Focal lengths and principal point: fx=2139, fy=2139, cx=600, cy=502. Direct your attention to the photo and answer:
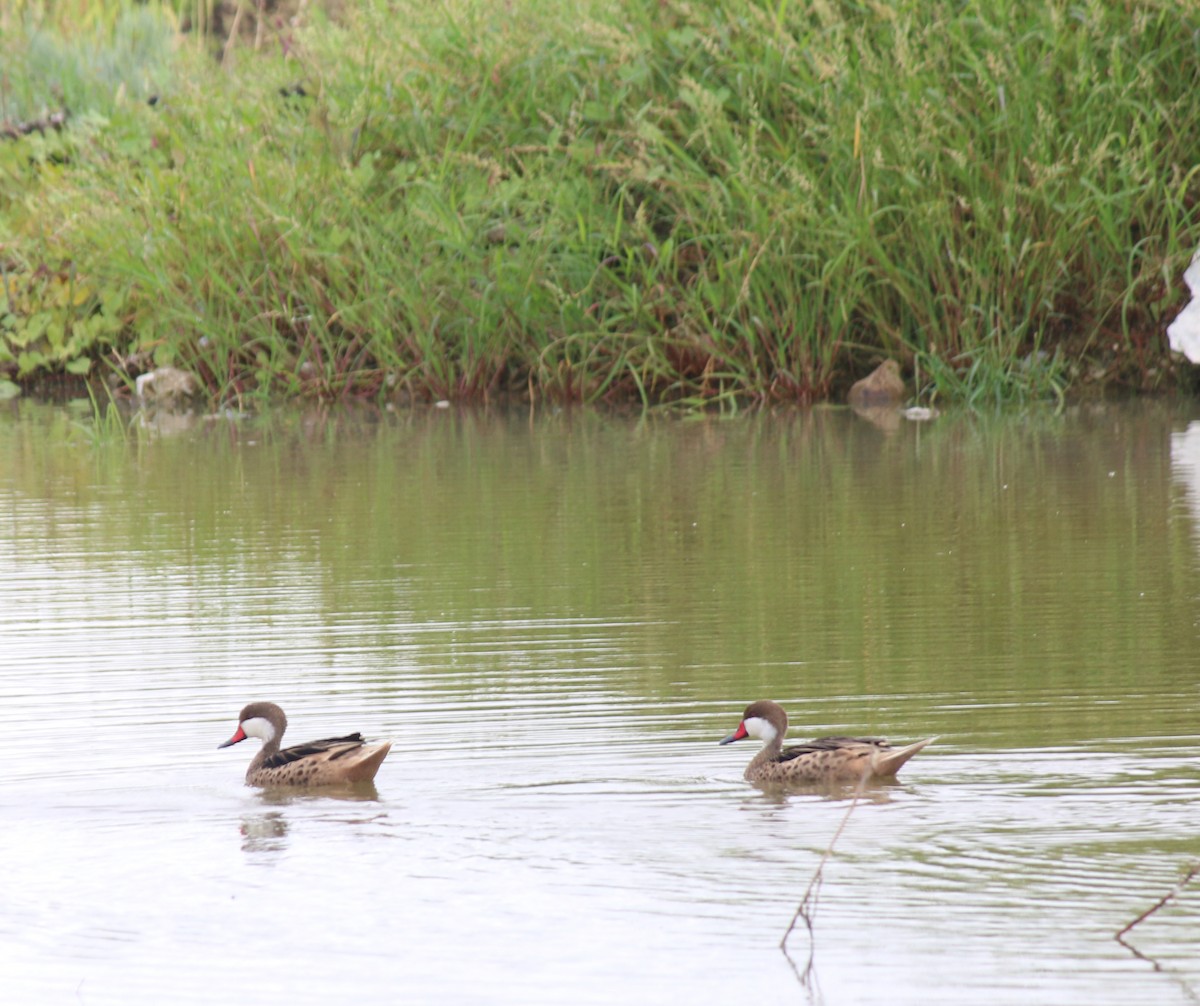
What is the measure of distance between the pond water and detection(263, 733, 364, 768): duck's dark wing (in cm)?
11

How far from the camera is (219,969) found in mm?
3793

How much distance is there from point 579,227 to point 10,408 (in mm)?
5623

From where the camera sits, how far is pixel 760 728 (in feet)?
17.4

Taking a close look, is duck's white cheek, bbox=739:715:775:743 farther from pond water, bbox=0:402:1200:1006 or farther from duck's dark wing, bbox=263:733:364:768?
duck's dark wing, bbox=263:733:364:768

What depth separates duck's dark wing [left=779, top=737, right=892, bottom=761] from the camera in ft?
16.4

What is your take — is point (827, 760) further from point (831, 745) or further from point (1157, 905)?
point (1157, 905)

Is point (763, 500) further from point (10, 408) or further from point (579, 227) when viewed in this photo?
point (10, 408)

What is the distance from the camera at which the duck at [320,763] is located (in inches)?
202

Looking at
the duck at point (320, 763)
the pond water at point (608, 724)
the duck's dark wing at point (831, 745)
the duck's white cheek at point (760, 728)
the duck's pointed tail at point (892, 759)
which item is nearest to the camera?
the pond water at point (608, 724)

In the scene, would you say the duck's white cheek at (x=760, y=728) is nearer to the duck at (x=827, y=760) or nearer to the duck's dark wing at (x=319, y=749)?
the duck at (x=827, y=760)

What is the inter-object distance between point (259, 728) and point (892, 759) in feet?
5.50

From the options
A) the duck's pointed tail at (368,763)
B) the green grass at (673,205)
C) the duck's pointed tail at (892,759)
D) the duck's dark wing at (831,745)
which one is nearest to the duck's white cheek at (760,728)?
the duck's dark wing at (831,745)

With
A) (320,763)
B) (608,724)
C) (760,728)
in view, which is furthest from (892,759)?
(320,763)

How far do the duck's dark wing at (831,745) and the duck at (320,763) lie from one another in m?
0.96
